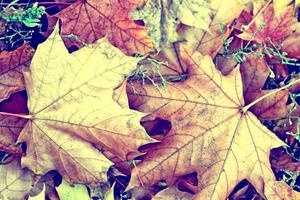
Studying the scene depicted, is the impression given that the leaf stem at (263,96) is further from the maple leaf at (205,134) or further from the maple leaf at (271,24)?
the maple leaf at (271,24)

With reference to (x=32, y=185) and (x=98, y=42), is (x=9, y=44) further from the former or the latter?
(x=32, y=185)

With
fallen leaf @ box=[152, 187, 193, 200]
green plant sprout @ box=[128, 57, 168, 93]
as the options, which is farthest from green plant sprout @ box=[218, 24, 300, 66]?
fallen leaf @ box=[152, 187, 193, 200]

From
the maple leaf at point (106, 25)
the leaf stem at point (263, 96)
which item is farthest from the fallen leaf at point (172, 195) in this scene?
the maple leaf at point (106, 25)

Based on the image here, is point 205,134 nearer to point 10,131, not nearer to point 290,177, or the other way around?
point 290,177

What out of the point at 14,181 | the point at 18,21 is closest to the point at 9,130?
the point at 14,181

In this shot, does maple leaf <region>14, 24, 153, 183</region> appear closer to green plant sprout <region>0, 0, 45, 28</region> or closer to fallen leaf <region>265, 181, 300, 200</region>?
green plant sprout <region>0, 0, 45, 28</region>

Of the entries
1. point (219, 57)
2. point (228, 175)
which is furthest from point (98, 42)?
point (228, 175)

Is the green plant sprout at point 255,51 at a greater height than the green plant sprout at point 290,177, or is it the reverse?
the green plant sprout at point 255,51
